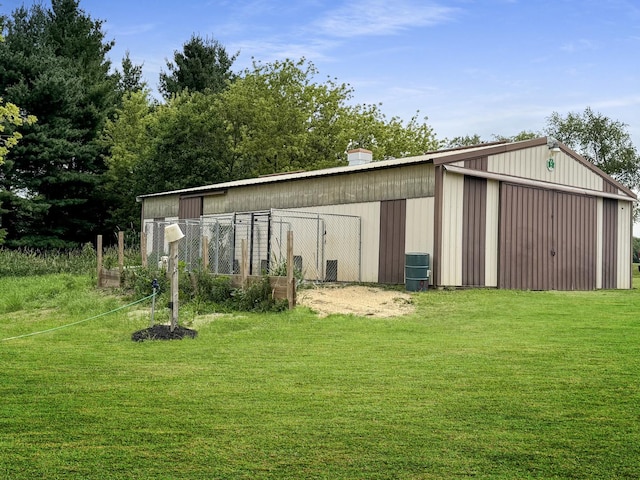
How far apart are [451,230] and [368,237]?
2.47 metres

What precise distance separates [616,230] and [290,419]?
18.1 m

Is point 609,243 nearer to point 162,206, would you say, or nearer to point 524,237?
point 524,237

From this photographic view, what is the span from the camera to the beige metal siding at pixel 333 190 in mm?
16359

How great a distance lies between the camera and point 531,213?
58.5 ft

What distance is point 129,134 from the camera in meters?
38.4

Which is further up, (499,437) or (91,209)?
(91,209)

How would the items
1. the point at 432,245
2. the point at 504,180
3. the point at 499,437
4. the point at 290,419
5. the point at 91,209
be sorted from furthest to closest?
the point at 91,209 < the point at 504,180 < the point at 432,245 < the point at 290,419 < the point at 499,437

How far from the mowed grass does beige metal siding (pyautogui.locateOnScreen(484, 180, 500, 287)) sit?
638 centimetres

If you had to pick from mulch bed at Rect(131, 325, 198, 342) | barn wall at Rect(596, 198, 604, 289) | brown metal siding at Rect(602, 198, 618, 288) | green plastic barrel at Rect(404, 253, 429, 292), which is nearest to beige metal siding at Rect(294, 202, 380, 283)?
green plastic barrel at Rect(404, 253, 429, 292)

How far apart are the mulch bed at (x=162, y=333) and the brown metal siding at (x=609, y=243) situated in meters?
14.7

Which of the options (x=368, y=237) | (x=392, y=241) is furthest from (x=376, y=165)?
(x=392, y=241)

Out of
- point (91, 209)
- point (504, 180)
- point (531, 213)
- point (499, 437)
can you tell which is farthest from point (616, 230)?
point (91, 209)

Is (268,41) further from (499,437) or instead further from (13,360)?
(499,437)

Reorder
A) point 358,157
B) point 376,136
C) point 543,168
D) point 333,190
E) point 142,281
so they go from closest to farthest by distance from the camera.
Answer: point 142,281 < point 543,168 < point 333,190 < point 358,157 < point 376,136
